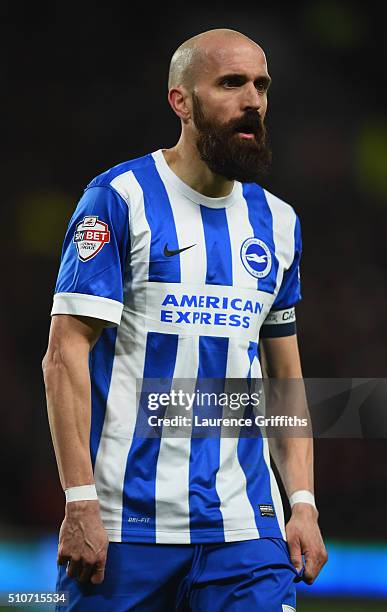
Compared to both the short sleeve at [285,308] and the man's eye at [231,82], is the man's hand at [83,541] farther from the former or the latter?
the man's eye at [231,82]

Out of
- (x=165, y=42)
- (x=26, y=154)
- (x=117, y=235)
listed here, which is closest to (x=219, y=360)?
(x=117, y=235)

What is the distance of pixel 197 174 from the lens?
2.91 meters

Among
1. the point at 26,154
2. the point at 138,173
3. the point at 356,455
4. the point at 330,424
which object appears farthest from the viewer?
the point at 26,154

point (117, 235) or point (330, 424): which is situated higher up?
point (117, 235)

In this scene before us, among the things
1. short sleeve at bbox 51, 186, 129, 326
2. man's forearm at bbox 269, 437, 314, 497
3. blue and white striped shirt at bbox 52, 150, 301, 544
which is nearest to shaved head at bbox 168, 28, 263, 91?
blue and white striped shirt at bbox 52, 150, 301, 544

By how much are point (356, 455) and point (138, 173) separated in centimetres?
452

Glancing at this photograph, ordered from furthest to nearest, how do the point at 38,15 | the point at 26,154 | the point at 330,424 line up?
the point at 38,15 → the point at 26,154 → the point at 330,424

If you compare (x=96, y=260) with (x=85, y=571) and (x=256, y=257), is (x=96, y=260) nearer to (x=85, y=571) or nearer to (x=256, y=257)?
(x=256, y=257)

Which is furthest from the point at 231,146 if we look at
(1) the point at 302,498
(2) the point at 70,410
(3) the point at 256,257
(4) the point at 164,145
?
(4) the point at 164,145

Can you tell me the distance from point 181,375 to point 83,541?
1.56 feet

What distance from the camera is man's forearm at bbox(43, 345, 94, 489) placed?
2.51 meters

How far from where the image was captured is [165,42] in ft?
30.0

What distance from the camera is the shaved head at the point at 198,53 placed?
288cm

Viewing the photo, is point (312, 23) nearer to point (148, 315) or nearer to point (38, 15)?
point (38, 15)
